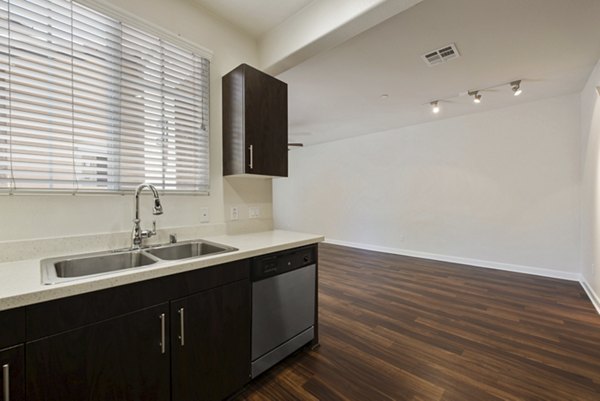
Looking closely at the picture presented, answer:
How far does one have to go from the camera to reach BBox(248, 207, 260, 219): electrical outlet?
2.40 meters

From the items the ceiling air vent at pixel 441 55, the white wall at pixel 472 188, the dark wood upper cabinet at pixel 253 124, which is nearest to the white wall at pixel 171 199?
the dark wood upper cabinet at pixel 253 124

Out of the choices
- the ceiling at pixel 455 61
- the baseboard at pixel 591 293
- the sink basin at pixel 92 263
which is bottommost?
the baseboard at pixel 591 293

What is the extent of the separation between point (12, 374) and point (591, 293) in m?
4.86

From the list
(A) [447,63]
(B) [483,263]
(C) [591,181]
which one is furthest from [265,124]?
(B) [483,263]

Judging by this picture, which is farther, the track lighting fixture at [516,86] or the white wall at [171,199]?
the track lighting fixture at [516,86]

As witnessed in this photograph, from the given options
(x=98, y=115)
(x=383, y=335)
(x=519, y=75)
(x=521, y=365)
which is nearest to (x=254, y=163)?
(x=98, y=115)

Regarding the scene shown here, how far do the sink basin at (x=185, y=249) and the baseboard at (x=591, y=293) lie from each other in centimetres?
384

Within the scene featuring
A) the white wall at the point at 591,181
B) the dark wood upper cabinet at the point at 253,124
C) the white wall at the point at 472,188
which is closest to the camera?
the dark wood upper cabinet at the point at 253,124

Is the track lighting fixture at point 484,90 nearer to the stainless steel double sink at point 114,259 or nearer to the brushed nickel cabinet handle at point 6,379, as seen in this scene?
the stainless steel double sink at point 114,259

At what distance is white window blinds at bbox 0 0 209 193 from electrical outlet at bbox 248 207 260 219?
0.47m

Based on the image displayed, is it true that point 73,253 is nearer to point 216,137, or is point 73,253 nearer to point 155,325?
point 155,325

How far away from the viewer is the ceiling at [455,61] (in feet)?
6.63

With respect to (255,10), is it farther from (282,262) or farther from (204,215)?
(282,262)

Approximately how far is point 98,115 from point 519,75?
161 inches
